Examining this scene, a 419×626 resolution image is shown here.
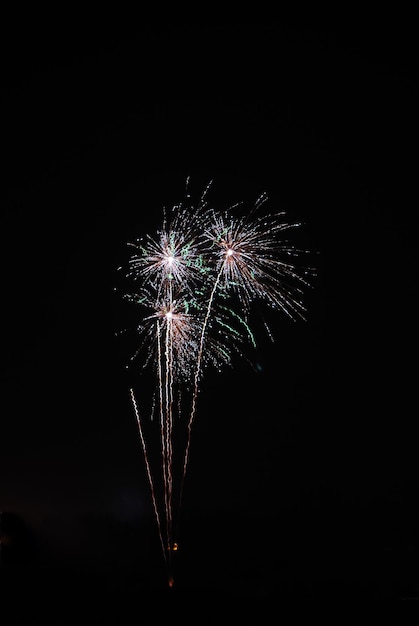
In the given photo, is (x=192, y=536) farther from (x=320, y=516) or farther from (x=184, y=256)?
(x=184, y=256)

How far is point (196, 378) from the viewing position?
1525 centimetres

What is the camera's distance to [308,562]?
17422mm

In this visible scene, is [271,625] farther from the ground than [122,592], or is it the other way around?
[122,592]

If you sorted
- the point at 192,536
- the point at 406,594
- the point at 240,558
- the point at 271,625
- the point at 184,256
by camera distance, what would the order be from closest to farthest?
the point at 271,625 → the point at 406,594 → the point at 184,256 → the point at 240,558 → the point at 192,536

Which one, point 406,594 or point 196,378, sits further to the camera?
point 196,378

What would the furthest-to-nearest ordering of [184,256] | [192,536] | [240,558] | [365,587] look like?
[192,536], [240,558], [184,256], [365,587]

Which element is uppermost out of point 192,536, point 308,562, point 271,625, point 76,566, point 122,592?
point 192,536

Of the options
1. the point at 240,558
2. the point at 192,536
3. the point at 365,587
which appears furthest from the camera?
the point at 192,536

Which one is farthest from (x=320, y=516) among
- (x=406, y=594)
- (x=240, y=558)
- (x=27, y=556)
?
(x=406, y=594)

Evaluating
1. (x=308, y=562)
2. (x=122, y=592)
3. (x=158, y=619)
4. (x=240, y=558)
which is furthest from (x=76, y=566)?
(x=158, y=619)

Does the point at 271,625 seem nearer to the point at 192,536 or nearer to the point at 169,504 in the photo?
the point at 169,504

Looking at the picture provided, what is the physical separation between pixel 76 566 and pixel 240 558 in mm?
4730

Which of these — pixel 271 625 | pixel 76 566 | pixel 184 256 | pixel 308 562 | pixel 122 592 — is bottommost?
pixel 271 625

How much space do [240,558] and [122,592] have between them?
823cm
